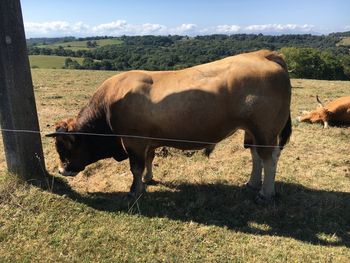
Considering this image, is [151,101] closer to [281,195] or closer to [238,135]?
[281,195]

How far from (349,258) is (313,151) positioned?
12.8ft

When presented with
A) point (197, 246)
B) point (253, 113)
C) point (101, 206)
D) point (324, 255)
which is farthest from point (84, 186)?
point (324, 255)

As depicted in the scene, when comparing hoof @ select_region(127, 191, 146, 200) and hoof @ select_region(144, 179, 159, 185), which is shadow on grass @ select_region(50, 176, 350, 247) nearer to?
hoof @ select_region(127, 191, 146, 200)

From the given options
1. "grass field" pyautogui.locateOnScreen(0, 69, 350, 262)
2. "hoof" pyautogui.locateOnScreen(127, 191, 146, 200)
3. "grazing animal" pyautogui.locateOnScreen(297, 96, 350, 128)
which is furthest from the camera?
"grazing animal" pyautogui.locateOnScreen(297, 96, 350, 128)

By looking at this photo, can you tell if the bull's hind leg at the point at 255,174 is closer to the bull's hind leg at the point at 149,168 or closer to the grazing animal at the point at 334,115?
the bull's hind leg at the point at 149,168

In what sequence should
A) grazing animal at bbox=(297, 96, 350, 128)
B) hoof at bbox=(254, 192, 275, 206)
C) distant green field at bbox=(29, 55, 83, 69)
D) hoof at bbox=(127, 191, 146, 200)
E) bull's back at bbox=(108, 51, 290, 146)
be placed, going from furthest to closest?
1. distant green field at bbox=(29, 55, 83, 69)
2. grazing animal at bbox=(297, 96, 350, 128)
3. hoof at bbox=(127, 191, 146, 200)
4. hoof at bbox=(254, 192, 275, 206)
5. bull's back at bbox=(108, 51, 290, 146)

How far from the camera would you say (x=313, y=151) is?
814cm

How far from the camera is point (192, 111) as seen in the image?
5492 millimetres

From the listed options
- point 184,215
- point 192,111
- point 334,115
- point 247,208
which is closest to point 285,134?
point 247,208

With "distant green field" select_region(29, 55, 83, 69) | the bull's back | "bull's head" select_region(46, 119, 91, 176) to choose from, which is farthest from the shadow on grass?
"distant green field" select_region(29, 55, 83, 69)

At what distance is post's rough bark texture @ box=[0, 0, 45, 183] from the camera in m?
5.38

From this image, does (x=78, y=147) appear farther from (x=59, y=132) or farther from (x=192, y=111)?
(x=192, y=111)

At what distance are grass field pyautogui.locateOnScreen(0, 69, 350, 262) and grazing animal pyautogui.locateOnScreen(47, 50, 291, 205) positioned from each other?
1.73 feet

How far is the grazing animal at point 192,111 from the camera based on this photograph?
5367mm
